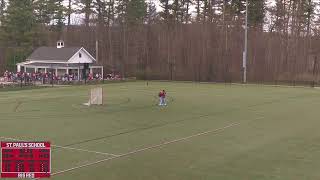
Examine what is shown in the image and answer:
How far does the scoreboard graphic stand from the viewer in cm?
721

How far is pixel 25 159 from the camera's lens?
7254 millimetres

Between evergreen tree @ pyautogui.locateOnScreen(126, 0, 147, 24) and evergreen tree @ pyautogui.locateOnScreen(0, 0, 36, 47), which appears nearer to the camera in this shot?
evergreen tree @ pyautogui.locateOnScreen(0, 0, 36, 47)

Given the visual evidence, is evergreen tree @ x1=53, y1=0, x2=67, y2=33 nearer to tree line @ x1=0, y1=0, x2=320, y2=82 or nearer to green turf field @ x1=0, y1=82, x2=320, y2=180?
tree line @ x1=0, y1=0, x2=320, y2=82

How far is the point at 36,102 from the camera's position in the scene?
115 ft

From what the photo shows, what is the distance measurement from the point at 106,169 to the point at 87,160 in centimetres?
139

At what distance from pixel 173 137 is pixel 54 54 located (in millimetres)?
47843

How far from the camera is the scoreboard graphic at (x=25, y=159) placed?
284 inches

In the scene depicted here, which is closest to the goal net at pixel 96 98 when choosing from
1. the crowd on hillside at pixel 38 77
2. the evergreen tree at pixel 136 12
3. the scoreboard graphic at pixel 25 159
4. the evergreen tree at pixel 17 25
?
the crowd on hillside at pixel 38 77

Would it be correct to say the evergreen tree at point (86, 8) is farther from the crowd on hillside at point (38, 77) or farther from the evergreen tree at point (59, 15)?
the crowd on hillside at point (38, 77)

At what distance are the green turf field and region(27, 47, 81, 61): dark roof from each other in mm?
29721

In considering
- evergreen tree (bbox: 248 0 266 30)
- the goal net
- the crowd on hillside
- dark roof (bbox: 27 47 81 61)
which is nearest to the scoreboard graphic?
the goal net

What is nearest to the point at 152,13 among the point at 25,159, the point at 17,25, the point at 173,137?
the point at 17,25

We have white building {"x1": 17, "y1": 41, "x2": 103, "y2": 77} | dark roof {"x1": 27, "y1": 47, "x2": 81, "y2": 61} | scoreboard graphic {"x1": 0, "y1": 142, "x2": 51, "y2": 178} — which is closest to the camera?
scoreboard graphic {"x1": 0, "y1": 142, "x2": 51, "y2": 178}

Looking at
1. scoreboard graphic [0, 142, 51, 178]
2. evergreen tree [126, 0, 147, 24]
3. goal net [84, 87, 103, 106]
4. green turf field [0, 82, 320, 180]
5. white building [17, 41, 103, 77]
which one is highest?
evergreen tree [126, 0, 147, 24]
